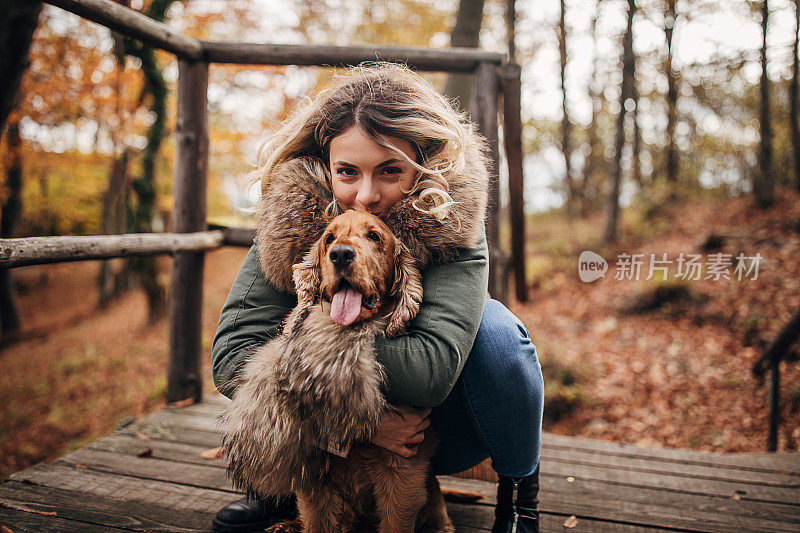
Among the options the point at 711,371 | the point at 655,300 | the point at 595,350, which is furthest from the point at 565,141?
the point at 711,371

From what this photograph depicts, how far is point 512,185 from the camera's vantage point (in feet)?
9.25

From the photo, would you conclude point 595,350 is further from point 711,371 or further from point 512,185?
point 512,185

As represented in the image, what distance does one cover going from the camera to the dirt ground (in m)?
4.38

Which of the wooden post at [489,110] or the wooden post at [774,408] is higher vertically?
the wooden post at [489,110]

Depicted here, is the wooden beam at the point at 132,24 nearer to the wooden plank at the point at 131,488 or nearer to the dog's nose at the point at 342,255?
the dog's nose at the point at 342,255

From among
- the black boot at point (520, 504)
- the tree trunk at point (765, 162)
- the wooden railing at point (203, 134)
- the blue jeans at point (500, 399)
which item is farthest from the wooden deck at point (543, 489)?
the tree trunk at point (765, 162)

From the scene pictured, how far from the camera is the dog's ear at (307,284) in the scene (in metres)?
1.40

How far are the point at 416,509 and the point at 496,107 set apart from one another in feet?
6.72

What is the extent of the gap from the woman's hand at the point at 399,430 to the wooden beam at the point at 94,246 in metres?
1.35

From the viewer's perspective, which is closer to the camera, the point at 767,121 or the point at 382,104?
the point at 382,104

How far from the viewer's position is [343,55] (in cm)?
257

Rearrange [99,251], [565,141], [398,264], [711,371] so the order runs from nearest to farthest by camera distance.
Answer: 1. [398,264]
2. [99,251]
3. [711,371]
4. [565,141]

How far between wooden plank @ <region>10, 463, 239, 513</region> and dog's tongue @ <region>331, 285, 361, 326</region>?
124cm

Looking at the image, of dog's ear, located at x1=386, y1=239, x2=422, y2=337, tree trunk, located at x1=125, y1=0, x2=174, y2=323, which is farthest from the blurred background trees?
dog's ear, located at x1=386, y1=239, x2=422, y2=337
